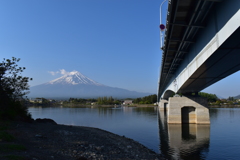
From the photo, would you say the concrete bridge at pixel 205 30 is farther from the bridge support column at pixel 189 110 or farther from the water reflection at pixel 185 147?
the bridge support column at pixel 189 110

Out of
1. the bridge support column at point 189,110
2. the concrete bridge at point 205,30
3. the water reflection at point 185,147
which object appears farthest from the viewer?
the bridge support column at point 189,110

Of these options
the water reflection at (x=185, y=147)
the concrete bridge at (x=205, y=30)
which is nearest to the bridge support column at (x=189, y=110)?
the water reflection at (x=185, y=147)

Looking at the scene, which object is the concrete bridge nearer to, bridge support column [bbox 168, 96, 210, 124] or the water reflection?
the water reflection

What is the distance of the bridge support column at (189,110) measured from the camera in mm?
31469

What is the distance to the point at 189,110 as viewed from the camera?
33.1 metres

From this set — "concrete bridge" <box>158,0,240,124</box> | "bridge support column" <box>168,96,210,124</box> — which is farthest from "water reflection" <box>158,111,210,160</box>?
"bridge support column" <box>168,96,210,124</box>

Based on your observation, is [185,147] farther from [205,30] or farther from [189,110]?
[189,110]

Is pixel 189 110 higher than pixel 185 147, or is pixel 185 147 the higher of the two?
pixel 189 110

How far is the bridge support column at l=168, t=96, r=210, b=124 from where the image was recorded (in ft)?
103

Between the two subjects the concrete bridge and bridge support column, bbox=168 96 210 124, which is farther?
bridge support column, bbox=168 96 210 124

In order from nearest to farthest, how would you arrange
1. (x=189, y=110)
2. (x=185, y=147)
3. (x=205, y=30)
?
1. (x=205, y=30)
2. (x=185, y=147)
3. (x=189, y=110)

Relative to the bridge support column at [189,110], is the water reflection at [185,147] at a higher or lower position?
lower

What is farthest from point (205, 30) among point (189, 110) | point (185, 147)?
point (189, 110)

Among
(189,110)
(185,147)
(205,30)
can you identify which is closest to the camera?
(205,30)
